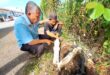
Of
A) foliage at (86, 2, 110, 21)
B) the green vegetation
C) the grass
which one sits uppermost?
foliage at (86, 2, 110, 21)

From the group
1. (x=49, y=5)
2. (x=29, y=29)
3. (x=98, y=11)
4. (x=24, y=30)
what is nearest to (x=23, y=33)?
(x=24, y=30)

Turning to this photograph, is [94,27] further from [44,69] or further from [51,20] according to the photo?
[44,69]

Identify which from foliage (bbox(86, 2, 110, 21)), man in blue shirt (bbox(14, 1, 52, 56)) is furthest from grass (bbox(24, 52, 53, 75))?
foliage (bbox(86, 2, 110, 21))

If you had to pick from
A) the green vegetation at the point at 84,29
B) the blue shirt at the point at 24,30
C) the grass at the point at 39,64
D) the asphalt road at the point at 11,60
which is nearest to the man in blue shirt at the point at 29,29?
the blue shirt at the point at 24,30

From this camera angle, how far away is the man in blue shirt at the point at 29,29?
4.87 metres

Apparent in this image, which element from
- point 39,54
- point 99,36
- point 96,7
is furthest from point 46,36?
point 96,7

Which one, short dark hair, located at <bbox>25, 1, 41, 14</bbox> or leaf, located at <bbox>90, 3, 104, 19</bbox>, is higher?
leaf, located at <bbox>90, 3, 104, 19</bbox>

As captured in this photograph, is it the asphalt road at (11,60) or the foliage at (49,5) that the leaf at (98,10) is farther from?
the foliage at (49,5)

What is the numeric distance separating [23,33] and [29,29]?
0.17 m

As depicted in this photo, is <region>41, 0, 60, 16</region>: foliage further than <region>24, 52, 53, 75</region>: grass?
Yes

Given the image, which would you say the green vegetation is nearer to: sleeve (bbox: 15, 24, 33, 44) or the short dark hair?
sleeve (bbox: 15, 24, 33, 44)

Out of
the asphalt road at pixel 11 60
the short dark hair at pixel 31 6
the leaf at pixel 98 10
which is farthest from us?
the asphalt road at pixel 11 60

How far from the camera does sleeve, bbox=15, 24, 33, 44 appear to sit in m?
4.87

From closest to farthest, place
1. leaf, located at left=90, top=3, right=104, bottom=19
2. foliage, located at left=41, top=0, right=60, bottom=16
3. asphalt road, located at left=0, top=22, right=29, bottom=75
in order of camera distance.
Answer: leaf, located at left=90, top=3, right=104, bottom=19, asphalt road, located at left=0, top=22, right=29, bottom=75, foliage, located at left=41, top=0, right=60, bottom=16
